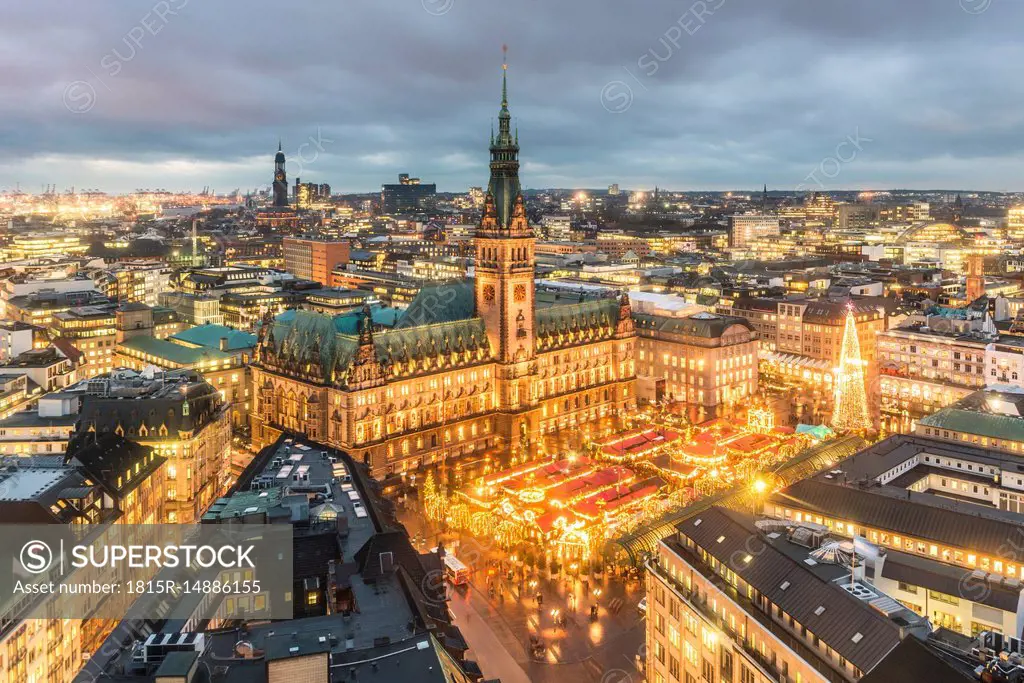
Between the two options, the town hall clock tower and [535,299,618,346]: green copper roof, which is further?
[535,299,618,346]: green copper roof

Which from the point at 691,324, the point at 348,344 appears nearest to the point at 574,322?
the point at 691,324

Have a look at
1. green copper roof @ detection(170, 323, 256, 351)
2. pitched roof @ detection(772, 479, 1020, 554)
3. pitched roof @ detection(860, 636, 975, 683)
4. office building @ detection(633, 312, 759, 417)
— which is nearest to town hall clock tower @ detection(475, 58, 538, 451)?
office building @ detection(633, 312, 759, 417)

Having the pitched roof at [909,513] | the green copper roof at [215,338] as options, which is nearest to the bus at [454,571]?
the pitched roof at [909,513]

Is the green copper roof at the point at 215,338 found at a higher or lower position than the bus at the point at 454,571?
higher

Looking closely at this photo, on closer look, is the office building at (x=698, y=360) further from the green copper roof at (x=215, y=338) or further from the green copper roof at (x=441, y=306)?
the green copper roof at (x=215, y=338)

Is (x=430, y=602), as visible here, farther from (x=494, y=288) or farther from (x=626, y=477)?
(x=494, y=288)

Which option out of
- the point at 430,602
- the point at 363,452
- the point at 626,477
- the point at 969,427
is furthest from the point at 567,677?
the point at 969,427

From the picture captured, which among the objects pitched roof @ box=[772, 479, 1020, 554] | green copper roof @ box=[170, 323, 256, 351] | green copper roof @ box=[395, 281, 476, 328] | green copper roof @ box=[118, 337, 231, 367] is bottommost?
pitched roof @ box=[772, 479, 1020, 554]

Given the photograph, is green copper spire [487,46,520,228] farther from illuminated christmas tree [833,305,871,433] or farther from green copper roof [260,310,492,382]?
illuminated christmas tree [833,305,871,433]
